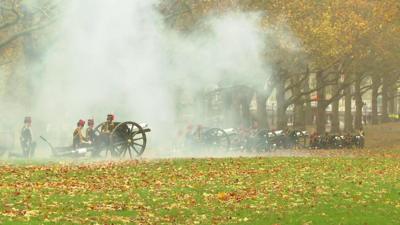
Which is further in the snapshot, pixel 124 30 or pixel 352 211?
pixel 124 30

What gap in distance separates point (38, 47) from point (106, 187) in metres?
20.7

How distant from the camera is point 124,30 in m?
36.2

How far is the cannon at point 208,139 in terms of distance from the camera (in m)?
42.3

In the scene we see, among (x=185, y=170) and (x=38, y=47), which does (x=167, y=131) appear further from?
(x=185, y=170)

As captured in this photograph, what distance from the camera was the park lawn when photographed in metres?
16.7

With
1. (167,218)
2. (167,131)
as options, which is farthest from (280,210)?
(167,131)

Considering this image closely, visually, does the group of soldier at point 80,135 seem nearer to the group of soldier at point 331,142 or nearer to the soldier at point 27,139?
the soldier at point 27,139

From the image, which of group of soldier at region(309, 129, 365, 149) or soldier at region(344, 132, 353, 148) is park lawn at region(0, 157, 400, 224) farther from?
soldier at region(344, 132, 353, 148)

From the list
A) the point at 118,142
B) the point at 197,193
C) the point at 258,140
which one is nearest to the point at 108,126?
the point at 118,142

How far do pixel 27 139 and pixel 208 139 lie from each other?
10.2m

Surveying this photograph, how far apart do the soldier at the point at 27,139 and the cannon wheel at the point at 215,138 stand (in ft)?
31.9

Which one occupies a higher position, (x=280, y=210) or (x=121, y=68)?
(x=121, y=68)

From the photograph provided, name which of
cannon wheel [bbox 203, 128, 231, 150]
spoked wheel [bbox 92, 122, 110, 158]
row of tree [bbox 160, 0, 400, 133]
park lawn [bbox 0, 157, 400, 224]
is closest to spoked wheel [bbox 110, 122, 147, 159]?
spoked wheel [bbox 92, 122, 110, 158]

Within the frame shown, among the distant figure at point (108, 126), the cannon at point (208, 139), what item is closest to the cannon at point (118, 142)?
the distant figure at point (108, 126)
